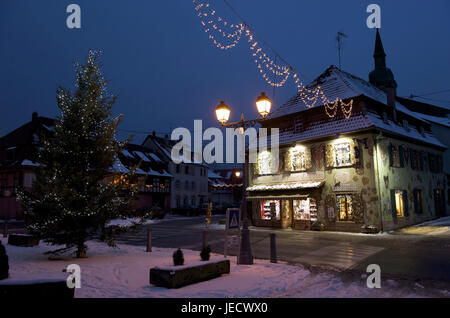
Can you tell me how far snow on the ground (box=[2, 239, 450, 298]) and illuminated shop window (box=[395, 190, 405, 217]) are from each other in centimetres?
1390

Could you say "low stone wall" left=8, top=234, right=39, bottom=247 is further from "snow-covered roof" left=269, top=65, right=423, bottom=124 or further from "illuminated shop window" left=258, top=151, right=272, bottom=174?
"snow-covered roof" left=269, top=65, right=423, bottom=124

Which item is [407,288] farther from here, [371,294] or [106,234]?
[106,234]

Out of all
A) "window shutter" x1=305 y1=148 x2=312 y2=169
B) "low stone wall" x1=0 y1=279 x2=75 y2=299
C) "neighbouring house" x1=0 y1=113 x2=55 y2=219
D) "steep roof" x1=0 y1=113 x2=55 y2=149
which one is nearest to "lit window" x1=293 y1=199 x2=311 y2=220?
"window shutter" x1=305 y1=148 x2=312 y2=169

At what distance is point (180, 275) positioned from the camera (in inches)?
253

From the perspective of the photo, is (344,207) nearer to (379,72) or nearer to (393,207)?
(393,207)

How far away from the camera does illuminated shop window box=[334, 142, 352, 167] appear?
1933 centimetres

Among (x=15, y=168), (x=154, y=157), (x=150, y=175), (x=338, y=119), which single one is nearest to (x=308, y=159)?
(x=338, y=119)

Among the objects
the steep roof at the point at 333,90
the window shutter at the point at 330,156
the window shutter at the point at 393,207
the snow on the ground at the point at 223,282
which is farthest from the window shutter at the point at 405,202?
the snow on the ground at the point at 223,282

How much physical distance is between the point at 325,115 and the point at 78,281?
18.1 meters

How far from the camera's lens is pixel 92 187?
10273 millimetres

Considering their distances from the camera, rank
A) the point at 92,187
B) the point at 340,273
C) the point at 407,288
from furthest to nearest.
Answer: the point at 92,187
the point at 340,273
the point at 407,288

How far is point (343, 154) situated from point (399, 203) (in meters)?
4.89

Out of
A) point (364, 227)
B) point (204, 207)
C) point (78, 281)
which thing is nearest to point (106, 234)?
point (78, 281)

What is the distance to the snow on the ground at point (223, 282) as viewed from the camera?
613cm
